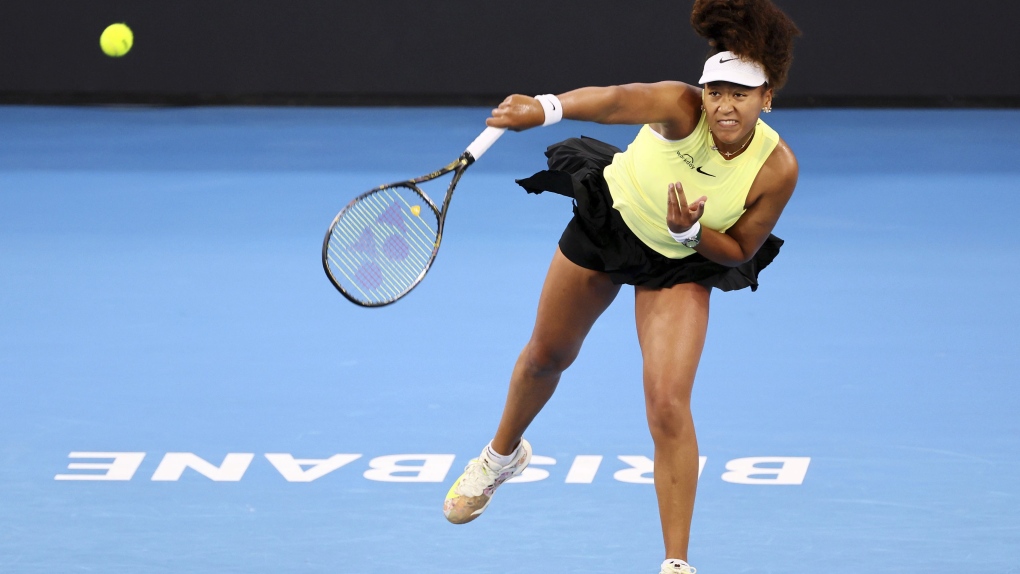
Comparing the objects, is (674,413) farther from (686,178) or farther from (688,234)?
(686,178)

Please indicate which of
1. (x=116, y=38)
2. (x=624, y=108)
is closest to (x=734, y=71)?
(x=624, y=108)

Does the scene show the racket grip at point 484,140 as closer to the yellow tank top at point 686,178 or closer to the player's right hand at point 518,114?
the player's right hand at point 518,114

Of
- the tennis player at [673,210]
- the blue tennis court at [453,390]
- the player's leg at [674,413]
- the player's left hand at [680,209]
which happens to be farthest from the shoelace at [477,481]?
the player's left hand at [680,209]

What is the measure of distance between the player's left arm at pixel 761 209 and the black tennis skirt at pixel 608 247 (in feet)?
0.37

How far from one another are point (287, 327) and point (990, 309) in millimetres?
3089

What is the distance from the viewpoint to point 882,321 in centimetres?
Answer: 613

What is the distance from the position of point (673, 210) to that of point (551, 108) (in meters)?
0.39

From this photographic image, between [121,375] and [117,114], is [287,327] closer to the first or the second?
[121,375]

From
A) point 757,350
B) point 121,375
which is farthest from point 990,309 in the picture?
point 121,375

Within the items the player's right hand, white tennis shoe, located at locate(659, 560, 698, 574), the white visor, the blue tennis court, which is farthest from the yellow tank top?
the blue tennis court

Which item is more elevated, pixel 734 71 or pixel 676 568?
pixel 734 71

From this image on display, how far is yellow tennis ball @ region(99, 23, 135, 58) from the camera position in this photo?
425 inches

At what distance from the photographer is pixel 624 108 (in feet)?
10.5

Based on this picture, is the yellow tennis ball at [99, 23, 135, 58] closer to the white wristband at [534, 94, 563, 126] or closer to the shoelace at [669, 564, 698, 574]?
the white wristband at [534, 94, 563, 126]
